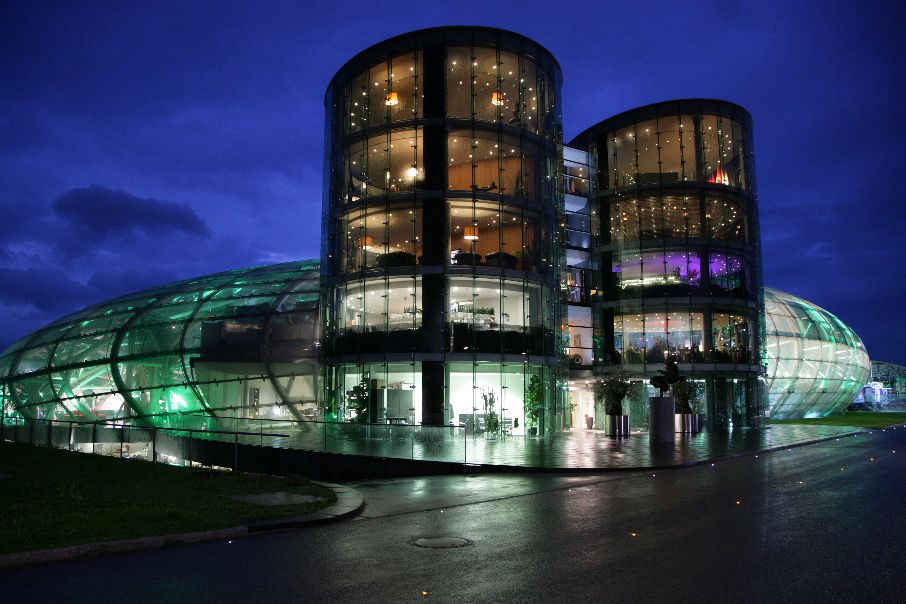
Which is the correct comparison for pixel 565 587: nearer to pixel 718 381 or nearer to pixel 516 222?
pixel 516 222

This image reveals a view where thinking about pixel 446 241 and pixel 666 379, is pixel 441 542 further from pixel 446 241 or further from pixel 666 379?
pixel 666 379

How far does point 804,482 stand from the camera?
16.4 metres

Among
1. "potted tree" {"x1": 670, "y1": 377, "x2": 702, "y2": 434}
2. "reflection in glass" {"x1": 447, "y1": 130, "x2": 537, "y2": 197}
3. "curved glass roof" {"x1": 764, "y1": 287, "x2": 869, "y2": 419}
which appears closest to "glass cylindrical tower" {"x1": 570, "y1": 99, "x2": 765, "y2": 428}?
"potted tree" {"x1": 670, "y1": 377, "x2": 702, "y2": 434}

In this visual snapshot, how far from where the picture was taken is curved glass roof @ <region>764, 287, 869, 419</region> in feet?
185

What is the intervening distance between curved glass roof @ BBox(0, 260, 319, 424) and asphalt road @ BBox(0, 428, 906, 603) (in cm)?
2699

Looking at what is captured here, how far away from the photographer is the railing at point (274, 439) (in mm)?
22188

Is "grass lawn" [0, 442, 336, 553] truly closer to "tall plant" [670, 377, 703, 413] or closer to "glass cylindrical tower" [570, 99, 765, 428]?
"tall plant" [670, 377, 703, 413]

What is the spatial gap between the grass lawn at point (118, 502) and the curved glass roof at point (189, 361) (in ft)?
67.2

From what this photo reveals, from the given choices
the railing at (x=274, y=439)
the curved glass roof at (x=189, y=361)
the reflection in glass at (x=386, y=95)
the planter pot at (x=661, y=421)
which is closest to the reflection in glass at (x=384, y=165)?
the reflection in glass at (x=386, y=95)

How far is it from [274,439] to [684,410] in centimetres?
2402

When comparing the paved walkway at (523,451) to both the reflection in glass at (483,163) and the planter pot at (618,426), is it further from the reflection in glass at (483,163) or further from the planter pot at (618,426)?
the reflection in glass at (483,163)

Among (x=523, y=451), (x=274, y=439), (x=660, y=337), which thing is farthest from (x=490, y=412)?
(x=660, y=337)

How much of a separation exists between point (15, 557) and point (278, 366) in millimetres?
32431

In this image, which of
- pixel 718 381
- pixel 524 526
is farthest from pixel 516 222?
pixel 524 526
